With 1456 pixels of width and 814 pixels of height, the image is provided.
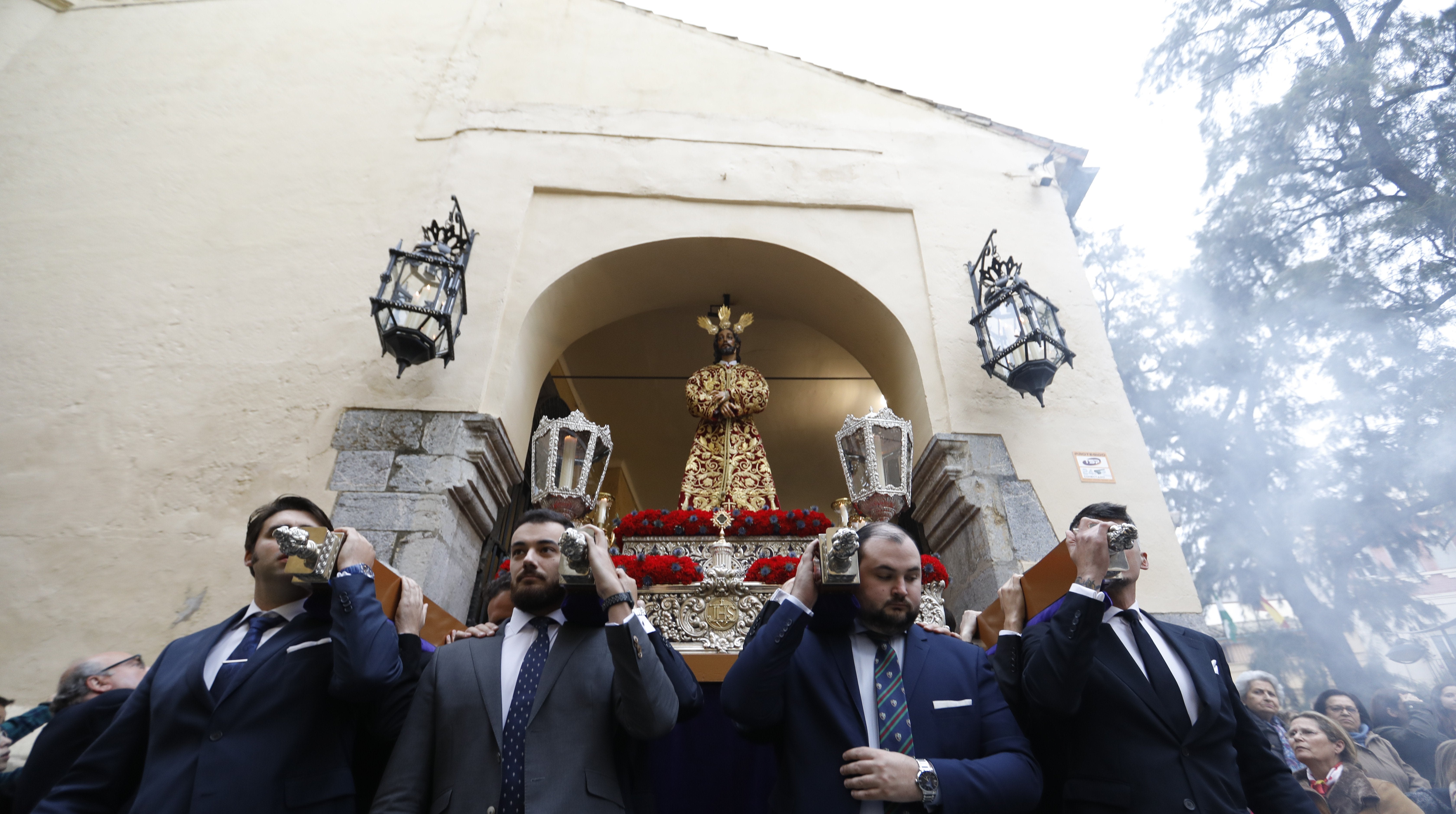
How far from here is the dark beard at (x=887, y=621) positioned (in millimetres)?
1863

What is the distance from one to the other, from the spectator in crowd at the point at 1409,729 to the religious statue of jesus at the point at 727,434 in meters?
3.99

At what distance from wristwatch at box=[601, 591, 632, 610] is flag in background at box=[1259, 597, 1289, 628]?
33.7 ft

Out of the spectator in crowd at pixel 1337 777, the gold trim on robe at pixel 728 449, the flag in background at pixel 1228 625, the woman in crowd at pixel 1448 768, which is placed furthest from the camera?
the flag in background at pixel 1228 625

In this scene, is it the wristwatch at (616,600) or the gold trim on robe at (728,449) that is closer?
the wristwatch at (616,600)

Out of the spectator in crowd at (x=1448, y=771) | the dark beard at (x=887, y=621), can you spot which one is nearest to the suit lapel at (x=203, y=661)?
the dark beard at (x=887, y=621)

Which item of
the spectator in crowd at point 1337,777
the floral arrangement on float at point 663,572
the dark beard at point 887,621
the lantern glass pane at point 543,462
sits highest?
the lantern glass pane at point 543,462

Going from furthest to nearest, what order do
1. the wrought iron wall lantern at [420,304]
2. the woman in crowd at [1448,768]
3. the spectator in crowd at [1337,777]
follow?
the wrought iron wall lantern at [420,304] → the woman in crowd at [1448,768] → the spectator in crowd at [1337,777]

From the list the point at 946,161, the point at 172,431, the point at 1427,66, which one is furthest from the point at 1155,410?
the point at 172,431

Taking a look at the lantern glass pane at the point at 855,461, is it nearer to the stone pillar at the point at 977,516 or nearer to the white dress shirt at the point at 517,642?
the stone pillar at the point at 977,516

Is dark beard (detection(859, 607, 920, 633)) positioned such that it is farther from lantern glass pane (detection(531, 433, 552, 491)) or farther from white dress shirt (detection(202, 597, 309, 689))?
lantern glass pane (detection(531, 433, 552, 491))

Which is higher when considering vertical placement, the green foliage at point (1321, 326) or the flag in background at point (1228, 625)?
the green foliage at point (1321, 326)

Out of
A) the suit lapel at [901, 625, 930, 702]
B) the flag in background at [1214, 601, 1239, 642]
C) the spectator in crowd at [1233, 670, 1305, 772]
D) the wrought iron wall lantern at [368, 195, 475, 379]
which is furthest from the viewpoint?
the flag in background at [1214, 601, 1239, 642]

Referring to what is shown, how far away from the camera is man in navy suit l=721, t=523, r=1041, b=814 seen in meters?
1.60

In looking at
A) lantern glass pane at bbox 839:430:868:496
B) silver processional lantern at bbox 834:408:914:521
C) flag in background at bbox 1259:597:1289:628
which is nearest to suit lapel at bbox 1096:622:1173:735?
silver processional lantern at bbox 834:408:914:521
